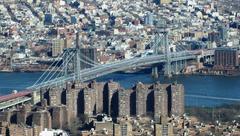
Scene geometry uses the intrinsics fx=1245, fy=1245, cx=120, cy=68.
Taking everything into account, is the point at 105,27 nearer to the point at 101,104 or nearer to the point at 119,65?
the point at 119,65

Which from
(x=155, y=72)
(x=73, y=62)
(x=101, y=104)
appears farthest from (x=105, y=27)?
(x=101, y=104)

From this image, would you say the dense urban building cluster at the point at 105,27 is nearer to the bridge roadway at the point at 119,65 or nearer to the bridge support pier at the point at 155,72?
the bridge roadway at the point at 119,65

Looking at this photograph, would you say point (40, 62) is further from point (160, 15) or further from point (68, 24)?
point (160, 15)

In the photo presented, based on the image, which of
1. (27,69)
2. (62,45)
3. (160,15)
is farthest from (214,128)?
(160,15)

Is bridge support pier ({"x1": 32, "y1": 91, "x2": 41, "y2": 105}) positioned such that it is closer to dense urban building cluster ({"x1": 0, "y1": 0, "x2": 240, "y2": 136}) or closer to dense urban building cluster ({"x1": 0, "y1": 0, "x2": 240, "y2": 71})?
dense urban building cluster ({"x1": 0, "y1": 0, "x2": 240, "y2": 136})

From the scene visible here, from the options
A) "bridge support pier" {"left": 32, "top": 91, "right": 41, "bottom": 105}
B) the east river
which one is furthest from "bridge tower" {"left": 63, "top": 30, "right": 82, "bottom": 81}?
"bridge support pier" {"left": 32, "top": 91, "right": 41, "bottom": 105}

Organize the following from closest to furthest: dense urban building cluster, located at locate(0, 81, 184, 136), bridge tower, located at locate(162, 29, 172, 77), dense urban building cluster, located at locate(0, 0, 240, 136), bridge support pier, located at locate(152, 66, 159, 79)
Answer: dense urban building cluster, located at locate(0, 0, 240, 136)
dense urban building cluster, located at locate(0, 81, 184, 136)
bridge support pier, located at locate(152, 66, 159, 79)
bridge tower, located at locate(162, 29, 172, 77)

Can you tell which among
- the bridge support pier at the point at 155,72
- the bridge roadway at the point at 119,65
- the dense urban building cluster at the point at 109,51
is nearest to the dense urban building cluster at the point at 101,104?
the dense urban building cluster at the point at 109,51
